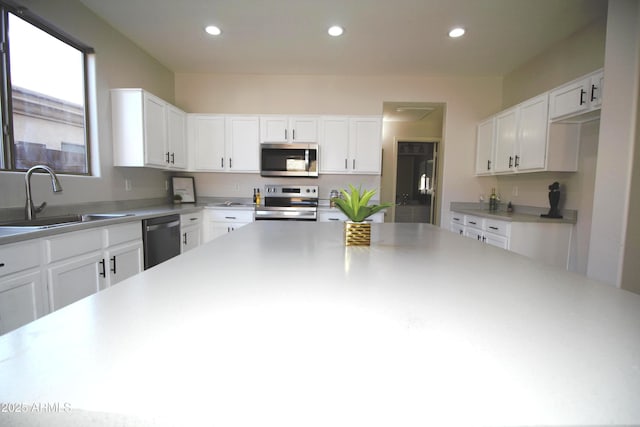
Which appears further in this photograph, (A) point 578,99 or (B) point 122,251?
(A) point 578,99

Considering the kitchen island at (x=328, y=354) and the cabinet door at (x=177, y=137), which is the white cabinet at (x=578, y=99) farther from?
the cabinet door at (x=177, y=137)

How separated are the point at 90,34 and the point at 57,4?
335mm

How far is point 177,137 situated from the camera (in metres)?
3.79

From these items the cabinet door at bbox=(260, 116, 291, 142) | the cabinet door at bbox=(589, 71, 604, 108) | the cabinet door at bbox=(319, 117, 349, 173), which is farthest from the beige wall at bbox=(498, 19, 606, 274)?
the cabinet door at bbox=(260, 116, 291, 142)

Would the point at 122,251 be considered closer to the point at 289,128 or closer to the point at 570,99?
the point at 289,128

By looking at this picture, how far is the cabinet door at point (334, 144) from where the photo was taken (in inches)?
158

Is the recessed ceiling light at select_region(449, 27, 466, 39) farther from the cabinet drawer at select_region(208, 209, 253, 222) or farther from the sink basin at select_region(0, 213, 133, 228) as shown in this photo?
the sink basin at select_region(0, 213, 133, 228)

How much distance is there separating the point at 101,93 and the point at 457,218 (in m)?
4.37

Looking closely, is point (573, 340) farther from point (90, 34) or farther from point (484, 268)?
point (90, 34)

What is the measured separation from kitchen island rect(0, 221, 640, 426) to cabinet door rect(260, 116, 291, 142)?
3402 mm

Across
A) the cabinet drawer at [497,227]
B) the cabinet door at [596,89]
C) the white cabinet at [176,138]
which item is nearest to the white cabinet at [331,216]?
the cabinet drawer at [497,227]

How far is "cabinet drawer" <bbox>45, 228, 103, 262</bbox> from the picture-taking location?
1.73 metres

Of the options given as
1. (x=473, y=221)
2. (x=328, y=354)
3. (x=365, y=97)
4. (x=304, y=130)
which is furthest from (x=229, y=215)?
(x=328, y=354)

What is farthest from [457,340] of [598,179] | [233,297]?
[598,179]
